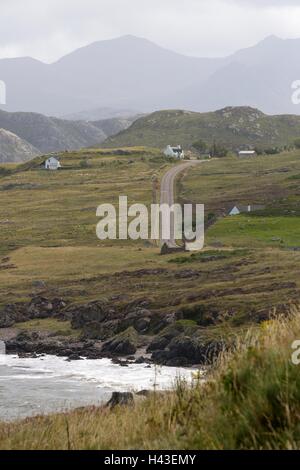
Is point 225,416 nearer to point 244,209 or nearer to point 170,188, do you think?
point 244,209

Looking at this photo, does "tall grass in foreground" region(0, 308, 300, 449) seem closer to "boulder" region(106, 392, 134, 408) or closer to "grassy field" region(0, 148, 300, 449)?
"grassy field" region(0, 148, 300, 449)

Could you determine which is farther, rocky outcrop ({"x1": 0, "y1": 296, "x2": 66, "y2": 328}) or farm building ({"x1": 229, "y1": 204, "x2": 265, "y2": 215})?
farm building ({"x1": 229, "y1": 204, "x2": 265, "y2": 215})

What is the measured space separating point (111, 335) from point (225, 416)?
4703 cm

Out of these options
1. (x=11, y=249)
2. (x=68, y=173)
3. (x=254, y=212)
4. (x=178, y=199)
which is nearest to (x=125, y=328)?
(x=11, y=249)

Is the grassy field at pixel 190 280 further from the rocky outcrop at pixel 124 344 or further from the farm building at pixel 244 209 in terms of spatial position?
the rocky outcrop at pixel 124 344

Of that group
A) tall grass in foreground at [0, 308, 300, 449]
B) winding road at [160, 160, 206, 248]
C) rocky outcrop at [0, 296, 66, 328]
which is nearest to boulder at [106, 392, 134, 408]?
tall grass in foreground at [0, 308, 300, 449]

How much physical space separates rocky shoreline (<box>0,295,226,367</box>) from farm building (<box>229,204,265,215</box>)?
51.4 m

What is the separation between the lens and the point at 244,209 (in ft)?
385

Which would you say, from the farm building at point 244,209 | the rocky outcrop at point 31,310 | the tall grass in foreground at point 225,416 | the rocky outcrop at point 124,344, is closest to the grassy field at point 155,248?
the farm building at point 244,209

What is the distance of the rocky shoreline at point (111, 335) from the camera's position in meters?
48.2

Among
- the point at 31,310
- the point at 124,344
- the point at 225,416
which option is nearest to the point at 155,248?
the point at 31,310

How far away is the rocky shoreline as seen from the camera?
48.2 m

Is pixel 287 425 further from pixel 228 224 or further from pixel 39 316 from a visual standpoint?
pixel 228 224
